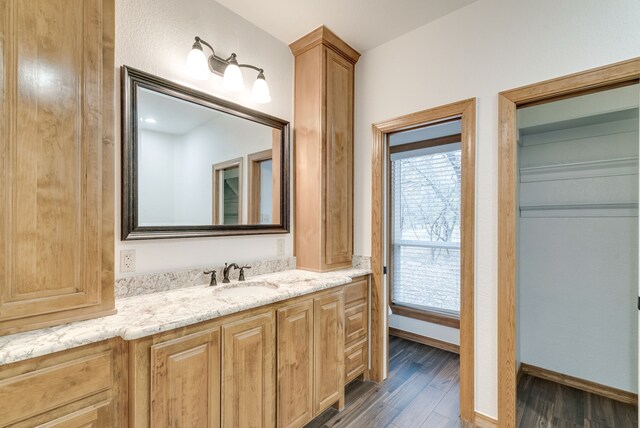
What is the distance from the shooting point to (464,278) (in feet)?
6.56

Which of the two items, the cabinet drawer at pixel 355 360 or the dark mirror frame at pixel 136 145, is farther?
the cabinet drawer at pixel 355 360

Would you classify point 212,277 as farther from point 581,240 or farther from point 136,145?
point 581,240

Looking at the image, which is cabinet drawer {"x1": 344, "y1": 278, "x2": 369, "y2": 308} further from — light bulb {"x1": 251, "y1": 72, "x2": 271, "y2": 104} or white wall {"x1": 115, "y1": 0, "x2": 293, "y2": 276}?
light bulb {"x1": 251, "y1": 72, "x2": 271, "y2": 104}

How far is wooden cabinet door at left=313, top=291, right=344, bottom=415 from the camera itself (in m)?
1.88

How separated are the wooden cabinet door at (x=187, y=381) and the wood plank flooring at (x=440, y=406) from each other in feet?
2.93

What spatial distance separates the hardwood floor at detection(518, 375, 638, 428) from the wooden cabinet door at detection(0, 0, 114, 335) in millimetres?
2714

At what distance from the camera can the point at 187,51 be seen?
1.87 metres

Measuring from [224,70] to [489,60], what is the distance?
178cm

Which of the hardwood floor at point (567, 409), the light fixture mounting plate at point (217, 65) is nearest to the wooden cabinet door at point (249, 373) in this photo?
the light fixture mounting plate at point (217, 65)

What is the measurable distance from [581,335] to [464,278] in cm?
130

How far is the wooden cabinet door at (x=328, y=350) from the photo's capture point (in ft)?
6.18

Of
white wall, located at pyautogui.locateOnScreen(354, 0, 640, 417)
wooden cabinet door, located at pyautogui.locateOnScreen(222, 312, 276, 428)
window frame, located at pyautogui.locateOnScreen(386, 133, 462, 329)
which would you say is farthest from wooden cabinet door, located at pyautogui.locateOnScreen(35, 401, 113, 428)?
window frame, located at pyautogui.locateOnScreen(386, 133, 462, 329)

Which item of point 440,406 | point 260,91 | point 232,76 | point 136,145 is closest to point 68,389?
point 136,145

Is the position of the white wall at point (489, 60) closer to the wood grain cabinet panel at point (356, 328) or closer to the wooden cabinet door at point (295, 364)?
the wood grain cabinet panel at point (356, 328)
